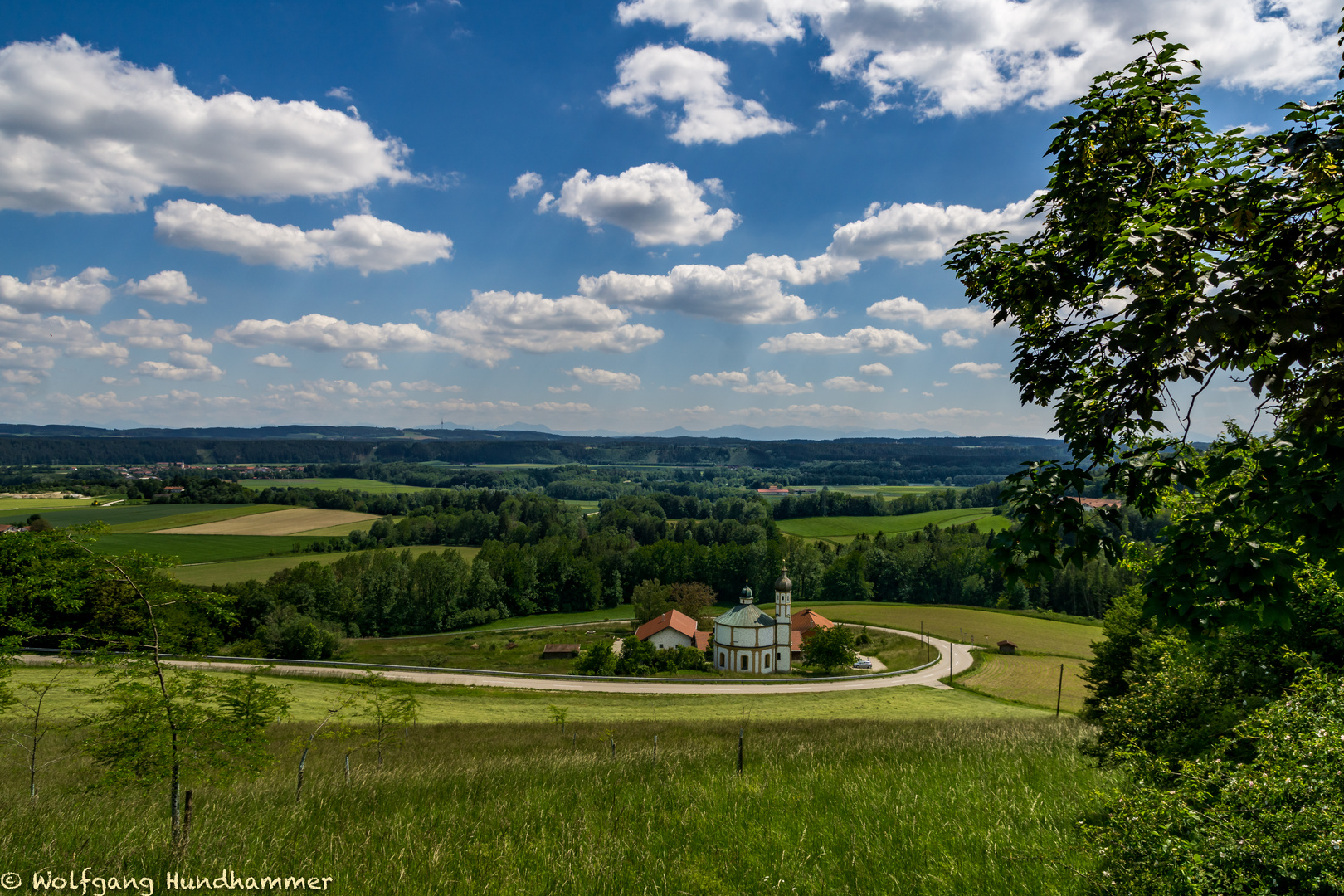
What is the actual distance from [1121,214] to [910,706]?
141 ft

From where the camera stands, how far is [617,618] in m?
87.6

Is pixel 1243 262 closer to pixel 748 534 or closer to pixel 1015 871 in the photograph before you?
pixel 1015 871

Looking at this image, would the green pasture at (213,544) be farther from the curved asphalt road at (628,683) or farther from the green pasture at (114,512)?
Result: the curved asphalt road at (628,683)

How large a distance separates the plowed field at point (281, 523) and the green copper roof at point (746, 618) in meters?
82.4

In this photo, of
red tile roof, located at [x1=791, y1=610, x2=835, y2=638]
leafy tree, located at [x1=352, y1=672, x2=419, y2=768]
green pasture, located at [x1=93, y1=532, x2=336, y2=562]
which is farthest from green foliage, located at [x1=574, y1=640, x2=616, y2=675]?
green pasture, located at [x1=93, y1=532, x2=336, y2=562]

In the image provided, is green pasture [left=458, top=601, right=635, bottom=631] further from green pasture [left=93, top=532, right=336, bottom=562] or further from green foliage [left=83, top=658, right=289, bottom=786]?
green foliage [left=83, top=658, right=289, bottom=786]

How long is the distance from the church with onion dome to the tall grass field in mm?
55606

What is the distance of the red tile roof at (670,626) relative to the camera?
69.8 metres

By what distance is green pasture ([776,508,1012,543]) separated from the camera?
125m

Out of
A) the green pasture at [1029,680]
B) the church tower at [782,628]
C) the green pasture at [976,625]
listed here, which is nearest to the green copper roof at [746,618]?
the church tower at [782,628]

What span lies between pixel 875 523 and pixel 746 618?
8168 centimetres

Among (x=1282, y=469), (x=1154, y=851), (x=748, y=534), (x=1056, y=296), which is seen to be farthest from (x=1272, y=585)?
(x=748, y=534)

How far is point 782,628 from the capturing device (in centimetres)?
6681

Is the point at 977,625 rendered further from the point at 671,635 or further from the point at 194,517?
the point at 194,517
